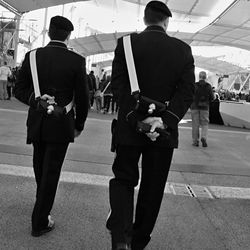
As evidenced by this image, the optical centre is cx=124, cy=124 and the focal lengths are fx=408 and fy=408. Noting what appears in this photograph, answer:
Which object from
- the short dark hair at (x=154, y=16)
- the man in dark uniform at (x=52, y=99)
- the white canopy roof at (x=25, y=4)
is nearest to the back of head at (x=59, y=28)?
the man in dark uniform at (x=52, y=99)

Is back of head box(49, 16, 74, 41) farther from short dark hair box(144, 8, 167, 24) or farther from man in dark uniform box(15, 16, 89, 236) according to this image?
short dark hair box(144, 8, 167, 24)

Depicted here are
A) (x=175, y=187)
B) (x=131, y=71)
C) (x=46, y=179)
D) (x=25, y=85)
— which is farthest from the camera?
(x=175, y=187)

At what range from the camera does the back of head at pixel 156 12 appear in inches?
119

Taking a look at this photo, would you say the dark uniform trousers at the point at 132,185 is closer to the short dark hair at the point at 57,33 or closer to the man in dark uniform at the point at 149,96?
the man in dark uniform at the point at 149,96

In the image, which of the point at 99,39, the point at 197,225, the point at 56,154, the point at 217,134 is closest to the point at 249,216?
the point at 197,225

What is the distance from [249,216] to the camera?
4.55 meters

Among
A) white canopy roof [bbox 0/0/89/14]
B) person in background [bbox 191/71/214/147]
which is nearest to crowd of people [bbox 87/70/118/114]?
person in background [bbox 191/71/214/147]

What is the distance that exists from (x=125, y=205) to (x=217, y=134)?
1032 centimetres

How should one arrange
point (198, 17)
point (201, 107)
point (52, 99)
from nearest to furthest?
point (52, 99) < point (201, 107) < point (198, 17)

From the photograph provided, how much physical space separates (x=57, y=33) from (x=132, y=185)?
4.74 feet

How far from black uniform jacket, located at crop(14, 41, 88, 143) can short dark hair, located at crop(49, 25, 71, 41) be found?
0.04 m

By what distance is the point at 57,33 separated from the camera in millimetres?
3477

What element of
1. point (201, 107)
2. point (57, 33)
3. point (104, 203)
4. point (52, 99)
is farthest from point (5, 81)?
point (52, 99)

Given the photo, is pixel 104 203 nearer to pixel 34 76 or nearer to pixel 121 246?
pixel 121 246
